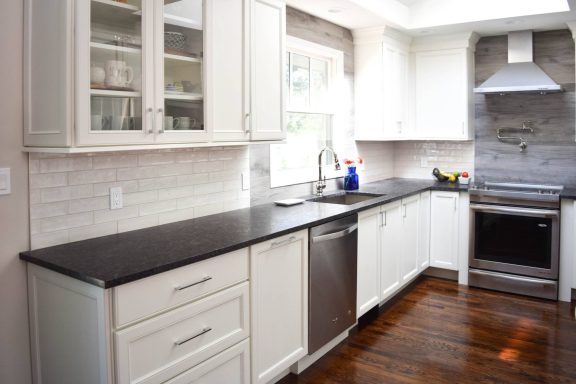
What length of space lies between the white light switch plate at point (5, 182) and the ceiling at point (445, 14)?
2.34 m

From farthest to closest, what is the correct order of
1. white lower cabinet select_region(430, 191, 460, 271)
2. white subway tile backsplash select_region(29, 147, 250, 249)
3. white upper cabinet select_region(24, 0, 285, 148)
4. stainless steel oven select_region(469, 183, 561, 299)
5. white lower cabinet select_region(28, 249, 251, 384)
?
white lower cabinet select_region(430, 191, 460, 271) → stainless steel oven select_region(469, 183, 561, 299) → white subway tile backsplash select_region(29, 147, 250, 249) → white upper cabinet select_region(24, 0, 285, 148) → white lower cabinet select_region(28, 249, 251, 384)

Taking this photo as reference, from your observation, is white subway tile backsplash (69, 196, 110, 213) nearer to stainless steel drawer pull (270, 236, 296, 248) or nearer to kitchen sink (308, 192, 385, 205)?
stainless steel drawer pull (270, 236, 296, 248)

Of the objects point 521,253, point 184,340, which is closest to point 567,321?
point 521,253

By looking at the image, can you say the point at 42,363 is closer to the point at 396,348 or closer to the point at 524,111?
the point at 396,348

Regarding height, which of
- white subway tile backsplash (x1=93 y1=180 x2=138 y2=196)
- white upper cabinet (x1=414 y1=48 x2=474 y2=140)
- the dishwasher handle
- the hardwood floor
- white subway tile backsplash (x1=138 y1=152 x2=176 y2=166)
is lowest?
the hardwood floor

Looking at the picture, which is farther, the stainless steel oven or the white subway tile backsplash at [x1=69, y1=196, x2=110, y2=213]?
the stainless steel oven

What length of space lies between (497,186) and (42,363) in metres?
4.07

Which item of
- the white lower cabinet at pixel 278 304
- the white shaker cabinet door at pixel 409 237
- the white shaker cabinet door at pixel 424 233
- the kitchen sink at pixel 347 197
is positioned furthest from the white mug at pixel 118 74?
the white shaker cabinet door at pixel 424 233

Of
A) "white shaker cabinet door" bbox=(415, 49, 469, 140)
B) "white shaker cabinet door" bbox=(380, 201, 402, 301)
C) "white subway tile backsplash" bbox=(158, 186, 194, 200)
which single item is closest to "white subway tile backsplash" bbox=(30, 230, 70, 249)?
"white subway tile backsplash" bbox=(158, 186, 194, 200)

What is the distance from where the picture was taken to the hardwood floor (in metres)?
2.93

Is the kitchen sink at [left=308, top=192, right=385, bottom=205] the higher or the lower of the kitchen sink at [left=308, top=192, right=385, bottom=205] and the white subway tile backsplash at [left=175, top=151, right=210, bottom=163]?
the lower

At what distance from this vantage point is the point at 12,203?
210 centimetres

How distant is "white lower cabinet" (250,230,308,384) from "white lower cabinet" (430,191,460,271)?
2.31 meters

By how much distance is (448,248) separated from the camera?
4.72 metres
